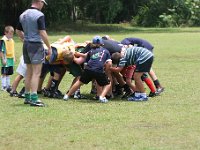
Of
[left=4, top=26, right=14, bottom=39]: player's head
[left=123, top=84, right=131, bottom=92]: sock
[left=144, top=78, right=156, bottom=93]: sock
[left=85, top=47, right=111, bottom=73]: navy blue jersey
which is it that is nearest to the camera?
[left=85, top=47, right=111, bottom=73]: navy blue jersey

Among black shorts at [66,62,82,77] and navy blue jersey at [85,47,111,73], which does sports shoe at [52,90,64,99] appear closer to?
black shorts at [66,62,82,77]

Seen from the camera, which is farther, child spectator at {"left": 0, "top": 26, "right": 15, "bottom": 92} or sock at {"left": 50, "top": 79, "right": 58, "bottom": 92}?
child spectator at {"left": 0, "top": 26, "right": 15, "bottom": 92}

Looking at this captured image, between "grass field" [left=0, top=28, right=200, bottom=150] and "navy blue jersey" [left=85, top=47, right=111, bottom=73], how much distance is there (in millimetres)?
652

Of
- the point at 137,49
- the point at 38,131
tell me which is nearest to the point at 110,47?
the point at 137,49

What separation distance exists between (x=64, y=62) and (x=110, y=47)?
3.12 ft

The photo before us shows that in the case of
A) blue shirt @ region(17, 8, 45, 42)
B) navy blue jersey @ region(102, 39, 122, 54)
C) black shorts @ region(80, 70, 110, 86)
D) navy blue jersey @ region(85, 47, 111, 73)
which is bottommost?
black shorts @ region(80, 70, 110, 86)

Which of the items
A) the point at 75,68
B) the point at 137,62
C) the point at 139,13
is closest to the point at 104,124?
the point at 137,62

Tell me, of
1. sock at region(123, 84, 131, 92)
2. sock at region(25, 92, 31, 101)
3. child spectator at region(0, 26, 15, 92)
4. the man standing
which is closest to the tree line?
child spectator at region(0, 26, 15, 92)

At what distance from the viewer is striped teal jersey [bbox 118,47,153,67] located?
1007cm

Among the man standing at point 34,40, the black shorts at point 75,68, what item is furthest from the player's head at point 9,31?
the man standing at point 34,40

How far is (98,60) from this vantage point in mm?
9914

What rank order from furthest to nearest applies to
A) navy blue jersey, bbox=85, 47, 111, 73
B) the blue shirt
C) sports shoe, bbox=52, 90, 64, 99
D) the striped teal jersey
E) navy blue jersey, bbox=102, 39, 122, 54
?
1. sports shoe, bbox=52, 90, 64, 99
2. navy blue jersey, bbox=102, 39, 122, 54
3. the striped teal jersey
4. navy blue jersey, bbox=85, 47, 111, 73
5. the blue shirt

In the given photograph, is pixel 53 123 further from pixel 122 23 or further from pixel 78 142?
pixel 122 23

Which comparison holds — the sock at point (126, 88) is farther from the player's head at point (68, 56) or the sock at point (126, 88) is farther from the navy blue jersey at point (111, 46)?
the player's head at point (68, 56)
